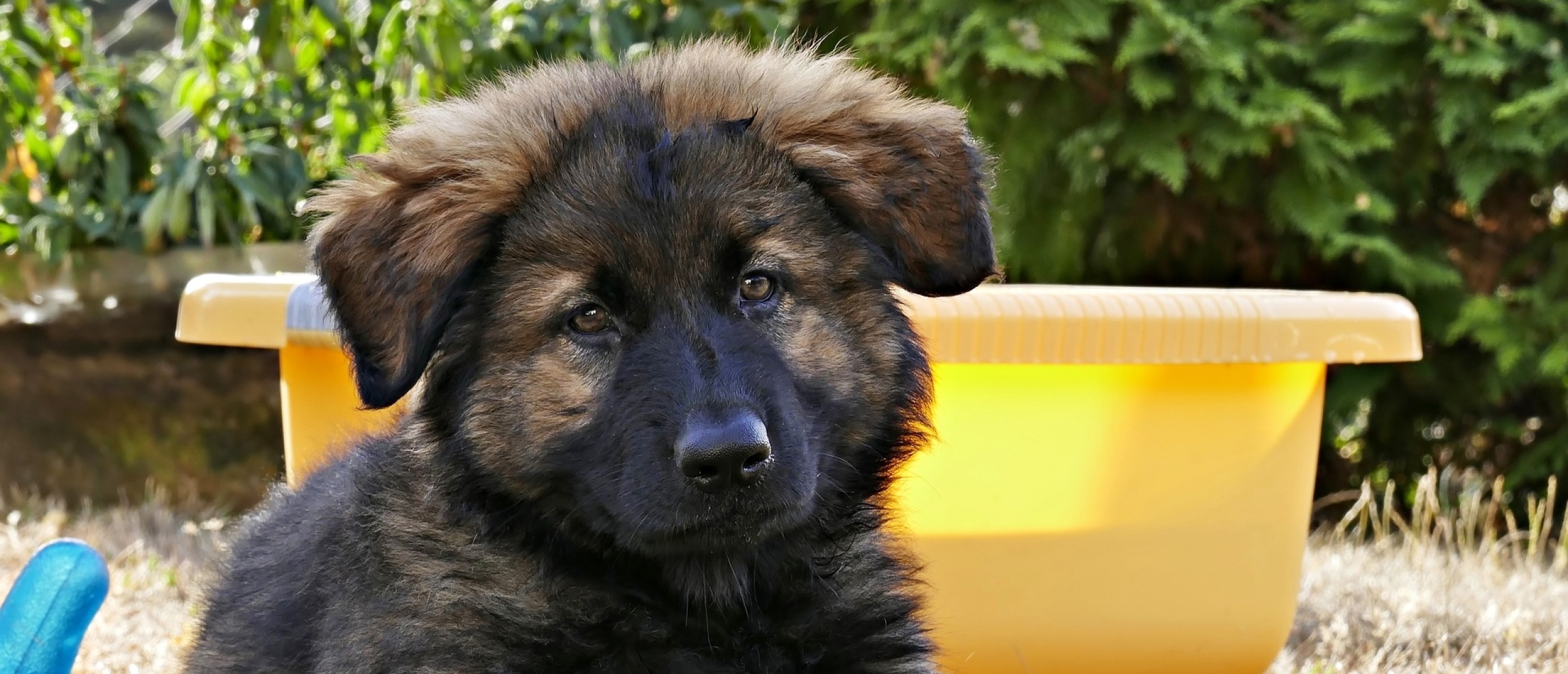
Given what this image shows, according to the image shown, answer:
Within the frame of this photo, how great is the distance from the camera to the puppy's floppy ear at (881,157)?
2.27 meters

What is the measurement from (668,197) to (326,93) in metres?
3.81

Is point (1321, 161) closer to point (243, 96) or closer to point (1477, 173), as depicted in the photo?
point (1477, 173)

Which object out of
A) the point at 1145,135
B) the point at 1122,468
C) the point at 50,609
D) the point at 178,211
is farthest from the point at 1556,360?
the point at 178,211

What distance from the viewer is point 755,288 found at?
7.20ft

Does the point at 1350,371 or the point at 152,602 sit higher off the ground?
the point at 1350,371

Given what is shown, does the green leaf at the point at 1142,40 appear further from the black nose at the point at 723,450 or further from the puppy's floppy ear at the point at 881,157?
the black nose at the point at 723,450

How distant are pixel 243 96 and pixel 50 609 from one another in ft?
10.9

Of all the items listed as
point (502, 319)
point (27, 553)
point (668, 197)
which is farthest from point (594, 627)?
point (27, 553)

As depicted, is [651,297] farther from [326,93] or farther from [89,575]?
[326,93]

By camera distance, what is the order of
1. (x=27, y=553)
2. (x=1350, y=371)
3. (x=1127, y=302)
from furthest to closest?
(x=1350, y=371) → (x=27, y=553) → (x=1127, y=302)

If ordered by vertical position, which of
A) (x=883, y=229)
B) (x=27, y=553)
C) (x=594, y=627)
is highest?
(x=883, y=229)

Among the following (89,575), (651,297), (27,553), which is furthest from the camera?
(27,553)

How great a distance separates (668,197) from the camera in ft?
6.98

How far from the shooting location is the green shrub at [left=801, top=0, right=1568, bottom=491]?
4711 mm
